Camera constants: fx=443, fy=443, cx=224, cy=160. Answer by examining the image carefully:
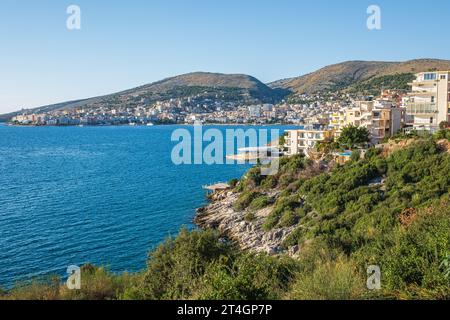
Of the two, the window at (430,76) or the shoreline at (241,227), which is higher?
the window at (430,76)

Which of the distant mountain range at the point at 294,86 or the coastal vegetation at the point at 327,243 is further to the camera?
the distant mountain range at the point at 294,86

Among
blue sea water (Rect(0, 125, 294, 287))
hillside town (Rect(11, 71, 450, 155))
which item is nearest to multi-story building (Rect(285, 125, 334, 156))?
hillside town (Rect(11, 71, 450, 155))

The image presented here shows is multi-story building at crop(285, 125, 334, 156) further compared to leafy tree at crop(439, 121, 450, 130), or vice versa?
multi-story building at crop(285, 125, 334, 156)

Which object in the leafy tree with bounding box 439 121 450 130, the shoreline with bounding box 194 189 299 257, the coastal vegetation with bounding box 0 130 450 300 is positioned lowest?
the shoreline with bounding box 194 189 299 257

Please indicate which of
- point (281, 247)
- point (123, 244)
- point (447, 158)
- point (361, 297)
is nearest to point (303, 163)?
point (447, 158)

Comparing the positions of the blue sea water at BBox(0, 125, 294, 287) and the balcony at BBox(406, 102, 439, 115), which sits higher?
the balcony at BBox(406, 102, 439, 115)

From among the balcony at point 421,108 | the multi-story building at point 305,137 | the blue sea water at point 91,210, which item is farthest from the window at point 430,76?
the blue sea water at point 91,210

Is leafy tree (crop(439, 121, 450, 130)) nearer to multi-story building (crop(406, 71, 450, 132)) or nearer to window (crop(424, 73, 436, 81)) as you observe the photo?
multi-story building (crop(406, 71, 450, 132))

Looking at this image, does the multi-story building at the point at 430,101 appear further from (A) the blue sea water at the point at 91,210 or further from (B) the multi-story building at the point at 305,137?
(A) the blue sea water at the point at 91,210
